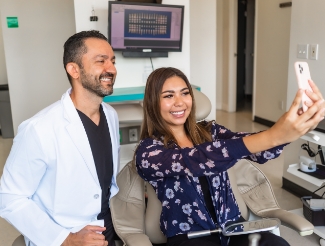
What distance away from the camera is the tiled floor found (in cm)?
267

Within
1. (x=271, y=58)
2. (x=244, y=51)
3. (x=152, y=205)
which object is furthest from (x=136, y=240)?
(x=244, y=51)

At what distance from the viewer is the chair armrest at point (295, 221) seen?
1382 millimetres

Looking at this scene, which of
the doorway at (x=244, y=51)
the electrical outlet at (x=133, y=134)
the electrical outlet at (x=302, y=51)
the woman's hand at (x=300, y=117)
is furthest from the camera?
the doorway at (x=244, y=51)

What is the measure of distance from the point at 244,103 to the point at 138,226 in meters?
5.84

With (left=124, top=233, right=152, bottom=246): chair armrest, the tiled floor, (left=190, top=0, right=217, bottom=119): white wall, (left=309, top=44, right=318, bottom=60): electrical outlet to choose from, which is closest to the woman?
(left=124, top=233, right=152, bottom=246): chair armrest

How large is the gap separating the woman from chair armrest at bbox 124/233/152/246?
111 millimetres

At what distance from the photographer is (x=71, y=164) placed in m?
1.39

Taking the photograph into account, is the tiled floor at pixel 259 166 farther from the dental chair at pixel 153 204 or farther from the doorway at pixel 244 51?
the dental chair at pixel 153 204

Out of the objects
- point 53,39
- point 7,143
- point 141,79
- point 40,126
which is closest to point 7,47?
point 53,39

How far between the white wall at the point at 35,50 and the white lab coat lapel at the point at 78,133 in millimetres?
3766

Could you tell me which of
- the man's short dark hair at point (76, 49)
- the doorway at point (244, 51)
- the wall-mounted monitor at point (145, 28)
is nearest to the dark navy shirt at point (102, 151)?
the man's short dark hair at point (76, 49)

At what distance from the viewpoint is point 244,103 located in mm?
7059

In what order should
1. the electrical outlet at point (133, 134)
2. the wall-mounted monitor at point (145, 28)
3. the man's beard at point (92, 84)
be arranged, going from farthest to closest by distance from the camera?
the electrical outlet at point (133, 134)
the wall-mounted monitor at point (145, 28)
the man's beard at point (92, 84)

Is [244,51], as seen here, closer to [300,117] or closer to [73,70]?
[73,70]
